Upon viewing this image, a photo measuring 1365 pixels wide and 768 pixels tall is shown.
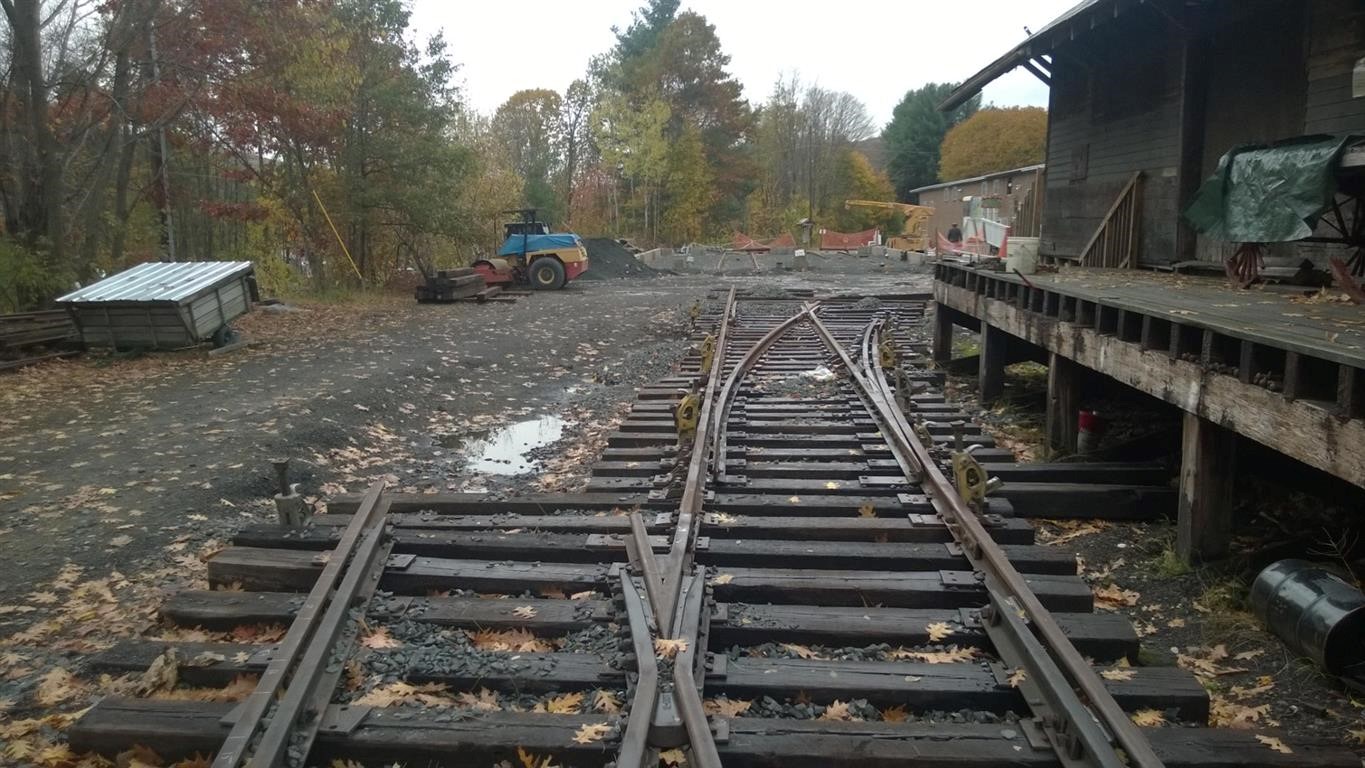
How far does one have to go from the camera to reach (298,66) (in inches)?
810

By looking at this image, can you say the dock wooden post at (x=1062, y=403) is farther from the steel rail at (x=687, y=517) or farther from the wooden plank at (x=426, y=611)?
the wooden plank at (x=426, y=611)

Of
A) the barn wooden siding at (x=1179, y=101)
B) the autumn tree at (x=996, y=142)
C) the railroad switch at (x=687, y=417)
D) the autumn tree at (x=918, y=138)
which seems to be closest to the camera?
the railroad switch at (x=687, y=417)

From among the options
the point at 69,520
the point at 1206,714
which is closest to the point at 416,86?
the point at 69,520

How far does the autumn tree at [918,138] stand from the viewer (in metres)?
65.2

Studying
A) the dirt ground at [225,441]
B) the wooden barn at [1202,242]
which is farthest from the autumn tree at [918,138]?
the dirt ground at [225,441]

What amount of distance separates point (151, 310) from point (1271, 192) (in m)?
13.1

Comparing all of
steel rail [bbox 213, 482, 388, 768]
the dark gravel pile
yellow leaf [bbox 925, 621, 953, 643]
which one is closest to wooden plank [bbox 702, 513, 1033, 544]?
yellow leaf [bbox 925, 621, 953, 643]

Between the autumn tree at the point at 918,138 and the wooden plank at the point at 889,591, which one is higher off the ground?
the autumn tree at the point at 918,138

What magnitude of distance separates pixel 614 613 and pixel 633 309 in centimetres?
1778

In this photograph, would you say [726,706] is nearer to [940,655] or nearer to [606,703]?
[606,703]

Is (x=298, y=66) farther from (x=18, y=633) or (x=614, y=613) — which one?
(x=614, y=613)

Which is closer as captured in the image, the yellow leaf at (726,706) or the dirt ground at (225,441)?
the yellow leaf at (726,706)

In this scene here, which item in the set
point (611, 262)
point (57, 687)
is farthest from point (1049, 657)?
point (611, 262)

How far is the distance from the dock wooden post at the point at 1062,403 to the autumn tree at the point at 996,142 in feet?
155
